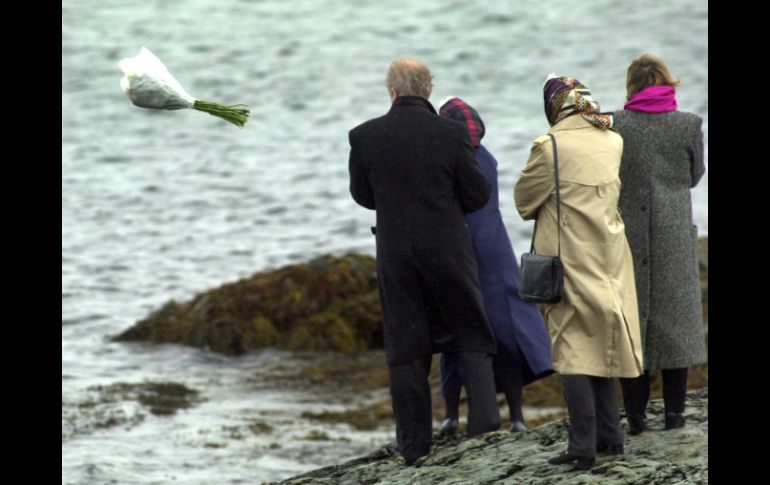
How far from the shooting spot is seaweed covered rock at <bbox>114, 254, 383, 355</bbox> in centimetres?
1407

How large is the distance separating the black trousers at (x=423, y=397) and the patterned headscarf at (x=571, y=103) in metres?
1.26

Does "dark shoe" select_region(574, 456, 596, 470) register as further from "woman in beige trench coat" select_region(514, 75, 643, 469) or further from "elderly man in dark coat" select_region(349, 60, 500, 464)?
"elderly man in dark coat" select_region(349, 60, 500, 464)

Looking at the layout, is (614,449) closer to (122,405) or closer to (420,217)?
(420,217)

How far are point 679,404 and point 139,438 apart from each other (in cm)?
557

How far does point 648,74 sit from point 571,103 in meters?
0.55

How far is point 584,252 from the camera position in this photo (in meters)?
6.25

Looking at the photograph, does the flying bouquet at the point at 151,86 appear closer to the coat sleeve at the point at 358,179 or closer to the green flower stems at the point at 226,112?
the green flower stems at the point at 226,112

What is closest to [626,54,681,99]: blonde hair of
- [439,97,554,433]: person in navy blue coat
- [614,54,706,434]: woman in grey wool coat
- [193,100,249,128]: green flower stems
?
[614,54,706,434]: woman in grey wool coat

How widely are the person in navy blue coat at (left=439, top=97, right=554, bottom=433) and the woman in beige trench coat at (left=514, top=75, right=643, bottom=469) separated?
87 cm

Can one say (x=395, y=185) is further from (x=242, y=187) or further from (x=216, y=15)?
(x=216, y=15)

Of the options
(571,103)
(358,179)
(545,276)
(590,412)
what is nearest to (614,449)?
(590,412)

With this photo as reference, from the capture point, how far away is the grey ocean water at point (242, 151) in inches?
460

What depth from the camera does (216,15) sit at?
4491cm
